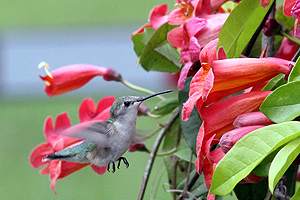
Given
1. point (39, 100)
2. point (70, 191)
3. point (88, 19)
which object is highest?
point (88, 19)

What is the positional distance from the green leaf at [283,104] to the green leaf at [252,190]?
0.61 feet

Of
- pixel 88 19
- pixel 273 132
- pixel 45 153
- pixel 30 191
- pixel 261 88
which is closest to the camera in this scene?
pixel 273 132

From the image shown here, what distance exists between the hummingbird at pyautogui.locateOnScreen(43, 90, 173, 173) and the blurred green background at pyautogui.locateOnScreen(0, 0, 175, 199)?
1.29 meters

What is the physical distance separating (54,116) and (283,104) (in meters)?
2.87

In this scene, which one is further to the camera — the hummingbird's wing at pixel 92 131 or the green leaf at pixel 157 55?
the green leaf at pixel 157 55

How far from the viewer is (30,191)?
276 cm

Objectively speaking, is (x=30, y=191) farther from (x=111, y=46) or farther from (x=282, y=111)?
(x=282, y=111)

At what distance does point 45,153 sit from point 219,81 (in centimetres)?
44

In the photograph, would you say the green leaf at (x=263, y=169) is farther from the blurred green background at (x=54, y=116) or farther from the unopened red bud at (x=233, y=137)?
the blurred green background at (x=54, y=116)

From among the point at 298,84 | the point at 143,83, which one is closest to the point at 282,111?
the point at 298,84

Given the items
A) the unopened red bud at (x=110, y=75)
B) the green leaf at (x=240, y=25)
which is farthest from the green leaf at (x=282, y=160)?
the unopened red bud at (x=110, y=75)

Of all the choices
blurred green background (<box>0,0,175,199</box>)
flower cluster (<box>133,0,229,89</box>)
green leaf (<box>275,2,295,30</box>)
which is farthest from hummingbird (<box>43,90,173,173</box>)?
blurred green background (<box>0,0,175,199</box>)

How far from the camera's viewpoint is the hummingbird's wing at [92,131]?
0.59 meters

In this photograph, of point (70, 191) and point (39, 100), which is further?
point (39, 100)
